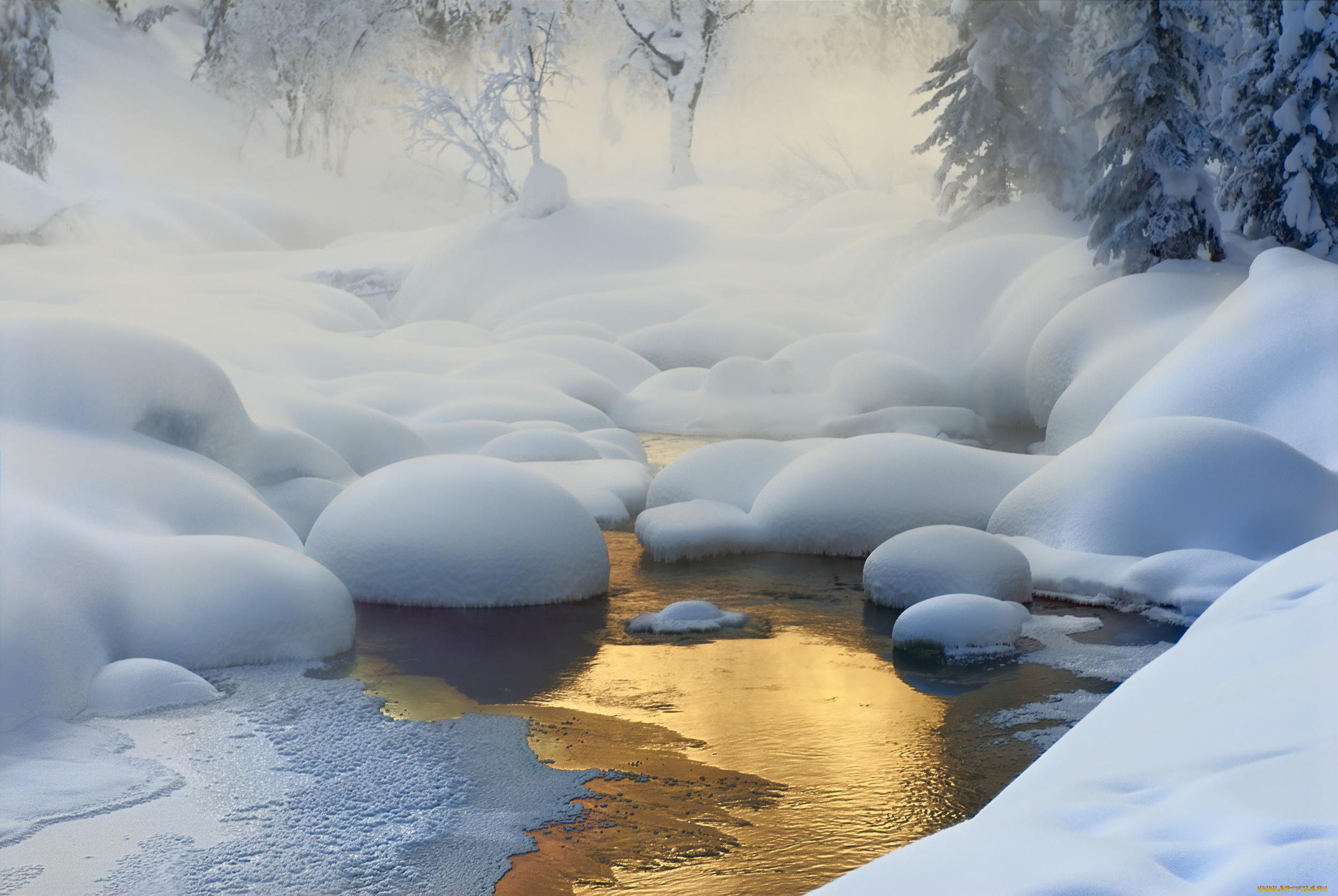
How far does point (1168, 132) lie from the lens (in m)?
14.3

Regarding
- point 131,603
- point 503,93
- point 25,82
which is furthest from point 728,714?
point 25,82

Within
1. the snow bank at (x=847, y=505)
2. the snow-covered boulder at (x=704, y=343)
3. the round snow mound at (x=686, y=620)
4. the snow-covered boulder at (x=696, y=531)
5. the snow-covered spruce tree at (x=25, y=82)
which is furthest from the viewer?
the snow-covered spruce tree at (x=25, y=82)

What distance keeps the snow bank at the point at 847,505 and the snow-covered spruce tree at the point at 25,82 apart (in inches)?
866

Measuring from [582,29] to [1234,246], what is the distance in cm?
2523

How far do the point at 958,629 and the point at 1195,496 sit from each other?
250 cm

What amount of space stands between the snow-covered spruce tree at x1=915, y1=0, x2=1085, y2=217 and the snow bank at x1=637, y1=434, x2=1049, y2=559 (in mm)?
9368

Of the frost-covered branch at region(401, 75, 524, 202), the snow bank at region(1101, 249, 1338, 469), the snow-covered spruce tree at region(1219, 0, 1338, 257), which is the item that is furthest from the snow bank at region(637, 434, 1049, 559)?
the frost-covered branch at region(401, 75, 524, 202)

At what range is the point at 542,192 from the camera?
2320 cm

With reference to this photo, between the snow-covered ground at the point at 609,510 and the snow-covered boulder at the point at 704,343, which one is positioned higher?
the snow-covered boulder at the point at 704,343

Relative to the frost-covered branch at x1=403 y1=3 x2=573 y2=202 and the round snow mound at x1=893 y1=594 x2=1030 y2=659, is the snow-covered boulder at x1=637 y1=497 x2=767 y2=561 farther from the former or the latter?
the frost-covered branch at x1=403 y1=3 x2=573 y2=202

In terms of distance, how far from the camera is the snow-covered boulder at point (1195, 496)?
29.2ft

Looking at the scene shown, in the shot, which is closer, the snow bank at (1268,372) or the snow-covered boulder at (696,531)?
the snow-covered boulder at (696,531)

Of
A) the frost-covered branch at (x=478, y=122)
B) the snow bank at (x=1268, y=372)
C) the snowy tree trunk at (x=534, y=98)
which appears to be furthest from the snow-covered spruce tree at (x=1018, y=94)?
the frost-covered branch at (x=478, y=122)

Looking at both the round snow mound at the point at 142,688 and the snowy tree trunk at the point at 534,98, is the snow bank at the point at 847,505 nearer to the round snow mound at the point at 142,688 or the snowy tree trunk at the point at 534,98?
the round snow mound at the point at 142,688
